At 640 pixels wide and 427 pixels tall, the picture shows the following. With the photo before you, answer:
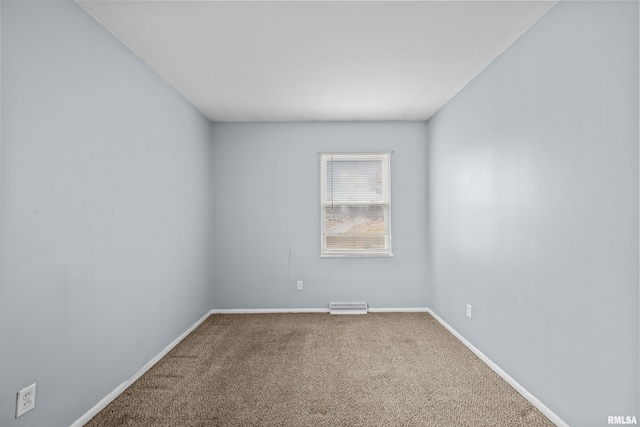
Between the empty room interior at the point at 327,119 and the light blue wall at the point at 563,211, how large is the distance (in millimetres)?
13

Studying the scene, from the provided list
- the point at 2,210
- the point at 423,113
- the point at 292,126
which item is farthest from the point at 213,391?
the point at 423,113

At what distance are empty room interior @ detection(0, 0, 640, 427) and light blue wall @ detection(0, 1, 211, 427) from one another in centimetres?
1

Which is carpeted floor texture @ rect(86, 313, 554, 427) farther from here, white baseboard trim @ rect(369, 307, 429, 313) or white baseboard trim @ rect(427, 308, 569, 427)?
white baseboard trim @ rect(369, 307, 429, 313)

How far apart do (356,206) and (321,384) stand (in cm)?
241

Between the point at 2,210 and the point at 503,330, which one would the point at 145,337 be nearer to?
the point at 2,210

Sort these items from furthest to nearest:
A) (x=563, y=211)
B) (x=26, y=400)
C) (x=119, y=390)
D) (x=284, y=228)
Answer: (x=284, y=228)
(x=119, y=390)
(x=563, y=211)
(x=26, y=400)

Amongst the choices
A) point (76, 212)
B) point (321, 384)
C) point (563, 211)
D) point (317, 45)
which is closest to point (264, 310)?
point (321, 384)

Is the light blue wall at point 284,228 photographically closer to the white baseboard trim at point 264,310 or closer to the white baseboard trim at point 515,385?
the white baseboard trim at point 264,310

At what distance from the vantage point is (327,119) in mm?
4254

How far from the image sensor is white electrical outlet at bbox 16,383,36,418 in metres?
1.57

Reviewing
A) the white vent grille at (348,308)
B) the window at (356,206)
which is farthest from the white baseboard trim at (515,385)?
the window at (356,206)

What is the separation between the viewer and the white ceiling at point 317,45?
6.56 feet

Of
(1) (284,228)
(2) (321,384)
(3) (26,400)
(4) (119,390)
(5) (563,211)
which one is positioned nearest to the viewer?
(3) (26,400)

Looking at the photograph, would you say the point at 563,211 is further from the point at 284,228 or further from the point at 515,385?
the point at 284,228
